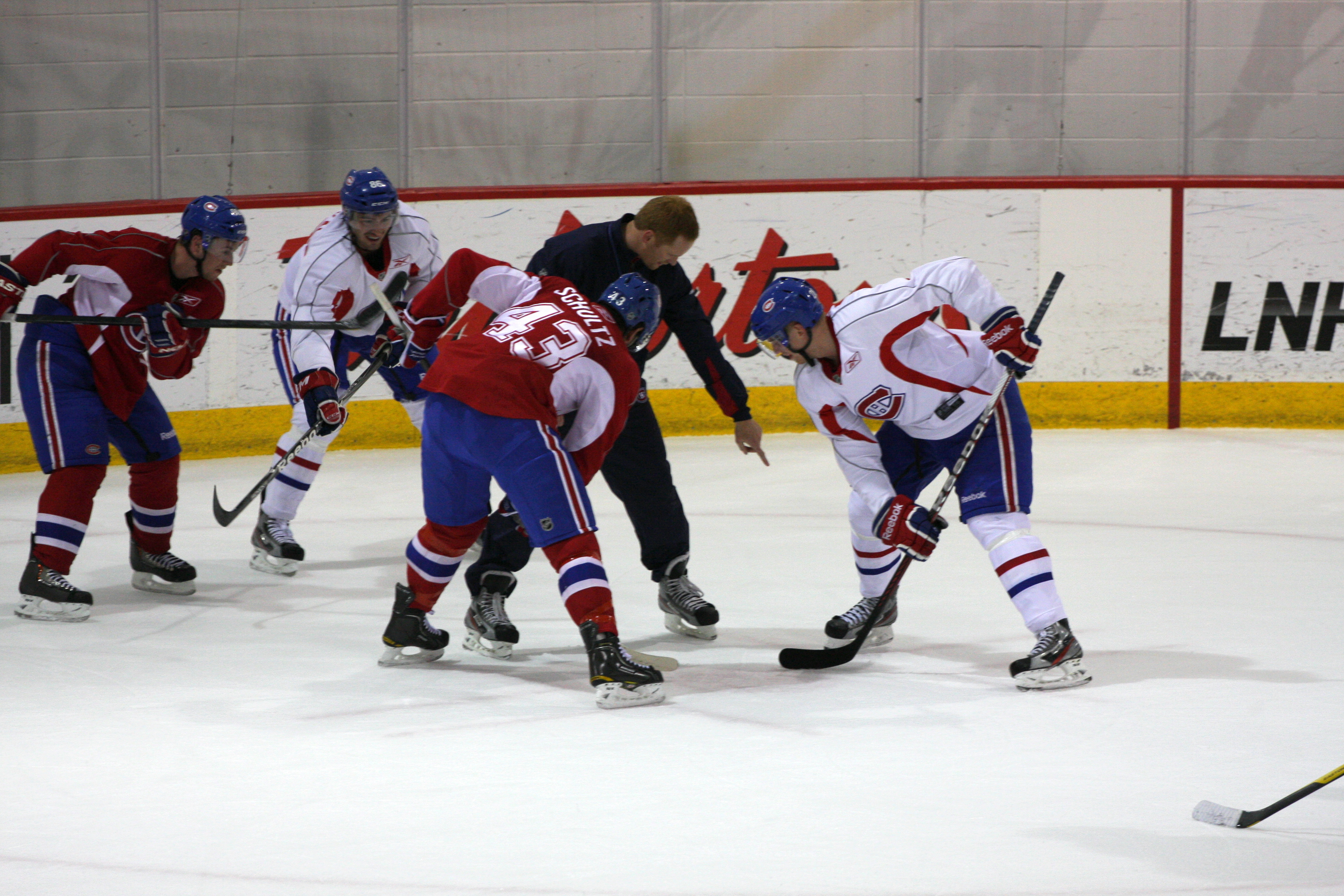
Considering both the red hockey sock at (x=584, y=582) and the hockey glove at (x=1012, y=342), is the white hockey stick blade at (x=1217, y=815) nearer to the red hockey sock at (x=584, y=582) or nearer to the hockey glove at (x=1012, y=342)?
the hockey glove at (x=1012, y=342)

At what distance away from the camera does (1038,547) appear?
3.34 metres

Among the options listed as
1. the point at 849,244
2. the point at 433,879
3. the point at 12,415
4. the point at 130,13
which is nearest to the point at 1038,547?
the point at 433,879

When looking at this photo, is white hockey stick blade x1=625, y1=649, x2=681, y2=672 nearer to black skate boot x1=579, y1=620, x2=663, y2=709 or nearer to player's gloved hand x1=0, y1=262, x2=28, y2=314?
black skate boot x1=579, y1=620, x2=663, y2=709

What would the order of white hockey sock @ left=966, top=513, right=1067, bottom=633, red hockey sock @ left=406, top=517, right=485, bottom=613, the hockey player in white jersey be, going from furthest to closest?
1. the hockey player in white jersey
2. red hockey sock @ left=406, top=517, right=485, bottom=613
3. white hockey sock @ left=966, top=513, right=1067, bottom=633

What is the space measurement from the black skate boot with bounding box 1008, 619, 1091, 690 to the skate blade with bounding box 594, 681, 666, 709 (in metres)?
0.79

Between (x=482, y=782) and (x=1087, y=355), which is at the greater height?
(x=1087, y=355)

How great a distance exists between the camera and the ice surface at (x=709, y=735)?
7.75 feet

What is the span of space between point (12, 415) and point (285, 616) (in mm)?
2595

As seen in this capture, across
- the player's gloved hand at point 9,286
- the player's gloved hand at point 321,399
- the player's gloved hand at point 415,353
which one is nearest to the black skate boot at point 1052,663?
the player's gloved hand at point 415,353

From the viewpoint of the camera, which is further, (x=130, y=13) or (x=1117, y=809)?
(x=130, y=13)

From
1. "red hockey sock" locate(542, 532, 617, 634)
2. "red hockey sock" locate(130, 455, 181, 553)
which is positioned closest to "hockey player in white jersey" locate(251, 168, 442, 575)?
"red hockey sock" locate(130, 455, 181, 553)

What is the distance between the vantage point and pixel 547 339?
10.6ft

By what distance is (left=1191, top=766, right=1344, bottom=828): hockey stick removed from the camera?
2385mm

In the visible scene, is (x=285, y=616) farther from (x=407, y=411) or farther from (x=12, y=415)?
(x=12, y=415)
